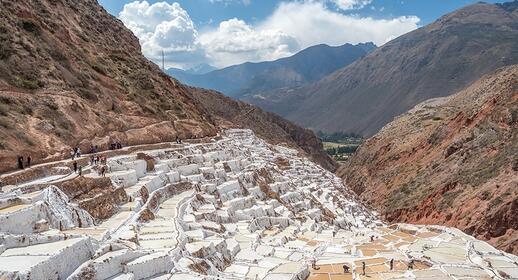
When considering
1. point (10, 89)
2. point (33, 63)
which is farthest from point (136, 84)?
point (10, 89)

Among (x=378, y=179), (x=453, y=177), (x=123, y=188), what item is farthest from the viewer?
(x=378, y=179)

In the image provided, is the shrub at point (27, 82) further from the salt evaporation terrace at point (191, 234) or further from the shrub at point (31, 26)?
the salt evaporation terrace at point (191, 234)

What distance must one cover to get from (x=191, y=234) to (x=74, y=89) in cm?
2162

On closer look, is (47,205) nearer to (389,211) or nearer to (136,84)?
(136,84)

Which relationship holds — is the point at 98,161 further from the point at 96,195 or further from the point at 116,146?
Answer: the point at 116,146

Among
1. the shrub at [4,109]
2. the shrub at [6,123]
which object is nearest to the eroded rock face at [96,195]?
the shrub at [6,123]

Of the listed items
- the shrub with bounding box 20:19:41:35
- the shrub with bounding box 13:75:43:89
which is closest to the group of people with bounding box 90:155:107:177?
the shrub with bounding box 13:75:43:89

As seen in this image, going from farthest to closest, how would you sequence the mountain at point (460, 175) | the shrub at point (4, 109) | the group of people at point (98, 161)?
the mountain at point (460, 175)
the shrub at point (4, 109)
the group of people at point (98, 161)

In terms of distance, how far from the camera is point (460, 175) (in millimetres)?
43094

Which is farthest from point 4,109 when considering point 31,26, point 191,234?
point 31,26

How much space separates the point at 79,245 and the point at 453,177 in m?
37.3

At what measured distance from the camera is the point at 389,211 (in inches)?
1916

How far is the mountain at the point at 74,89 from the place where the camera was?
88.6ft

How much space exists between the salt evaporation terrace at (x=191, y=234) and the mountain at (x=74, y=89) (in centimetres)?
363
